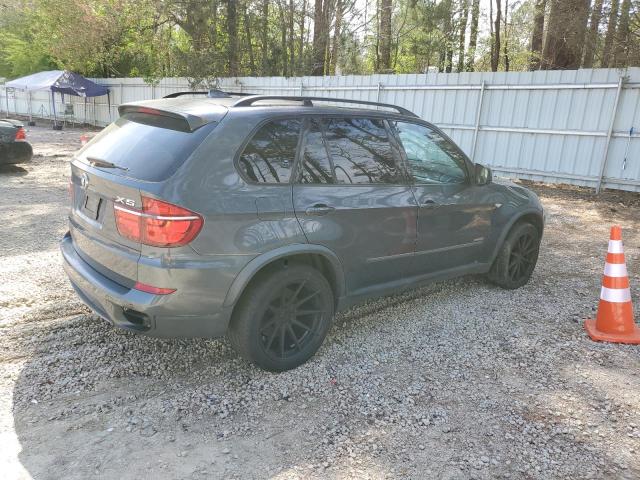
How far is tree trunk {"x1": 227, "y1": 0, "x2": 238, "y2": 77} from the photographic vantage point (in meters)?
18.5

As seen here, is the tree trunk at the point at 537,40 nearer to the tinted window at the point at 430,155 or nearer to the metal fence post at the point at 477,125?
the metal fence post at the point at 477,125

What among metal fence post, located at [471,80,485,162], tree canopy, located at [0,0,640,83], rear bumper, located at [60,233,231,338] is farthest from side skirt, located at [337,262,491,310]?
tree canopy, located at [0,0,640,83]

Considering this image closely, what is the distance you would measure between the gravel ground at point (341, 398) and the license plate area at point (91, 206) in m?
0.99

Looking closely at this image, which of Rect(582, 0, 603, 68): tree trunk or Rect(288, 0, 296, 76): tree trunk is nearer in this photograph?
Rect(582, 0, 603, 68): tree trunk

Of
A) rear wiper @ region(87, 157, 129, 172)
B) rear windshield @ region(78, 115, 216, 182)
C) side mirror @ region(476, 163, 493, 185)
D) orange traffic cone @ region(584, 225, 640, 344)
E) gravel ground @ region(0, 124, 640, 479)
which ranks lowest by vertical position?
gravel ground @ region(0, 124, 640, 479)

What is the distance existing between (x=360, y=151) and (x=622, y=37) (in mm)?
9157

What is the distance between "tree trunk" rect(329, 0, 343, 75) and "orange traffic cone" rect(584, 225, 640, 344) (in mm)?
15266

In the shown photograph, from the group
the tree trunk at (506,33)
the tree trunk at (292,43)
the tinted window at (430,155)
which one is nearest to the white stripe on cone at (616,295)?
the tinted window at (430,155)

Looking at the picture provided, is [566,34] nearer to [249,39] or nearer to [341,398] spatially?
[341,398]

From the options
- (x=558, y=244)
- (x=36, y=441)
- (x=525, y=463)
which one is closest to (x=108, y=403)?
(x=36, y=441)

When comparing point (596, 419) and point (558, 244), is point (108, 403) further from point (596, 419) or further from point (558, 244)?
point (558, 244)

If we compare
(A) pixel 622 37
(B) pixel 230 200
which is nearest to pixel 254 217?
(B) pixel 230 200

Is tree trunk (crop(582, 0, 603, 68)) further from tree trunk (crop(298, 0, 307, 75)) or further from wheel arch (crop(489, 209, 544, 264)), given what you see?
tree trunk (crop(298, 0, 307, 75))

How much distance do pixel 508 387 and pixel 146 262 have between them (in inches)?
97.4
